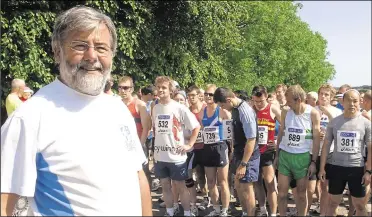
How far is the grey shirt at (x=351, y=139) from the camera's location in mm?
5137

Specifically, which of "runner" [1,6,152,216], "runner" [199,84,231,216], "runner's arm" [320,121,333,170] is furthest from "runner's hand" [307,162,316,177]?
"runner" [1,6,152,216]

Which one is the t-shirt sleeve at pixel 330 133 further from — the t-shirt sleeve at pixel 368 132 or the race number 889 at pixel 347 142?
the t-shirt sleeve at pixel 368 132

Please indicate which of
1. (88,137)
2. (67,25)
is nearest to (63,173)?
(88,137)

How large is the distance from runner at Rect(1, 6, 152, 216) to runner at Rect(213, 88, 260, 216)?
11.7ft

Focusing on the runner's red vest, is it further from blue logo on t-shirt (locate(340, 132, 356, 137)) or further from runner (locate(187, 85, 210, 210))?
blue logo on t-shirt (locate(340, 132, 356, 137))

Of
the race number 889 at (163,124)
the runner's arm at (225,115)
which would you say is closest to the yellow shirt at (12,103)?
the race number 889 at (163,124)

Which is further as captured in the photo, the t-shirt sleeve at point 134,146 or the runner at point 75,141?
the t-shirt sleeve at point 134,146

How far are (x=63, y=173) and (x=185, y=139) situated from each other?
4955 millimetres

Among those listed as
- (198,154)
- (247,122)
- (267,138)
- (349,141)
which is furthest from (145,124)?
(349,141)

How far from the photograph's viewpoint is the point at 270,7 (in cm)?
3206

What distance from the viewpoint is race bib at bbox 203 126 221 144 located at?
6316mm

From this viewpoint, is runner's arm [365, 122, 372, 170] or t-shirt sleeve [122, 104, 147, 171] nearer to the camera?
t-shirt sleeve [122, 104, 147, 171]

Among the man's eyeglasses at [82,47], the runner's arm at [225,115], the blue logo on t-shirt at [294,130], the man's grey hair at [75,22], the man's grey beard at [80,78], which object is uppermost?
the man's grey hair at [75,22]

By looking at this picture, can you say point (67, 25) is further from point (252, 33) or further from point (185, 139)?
point (252, 33)
